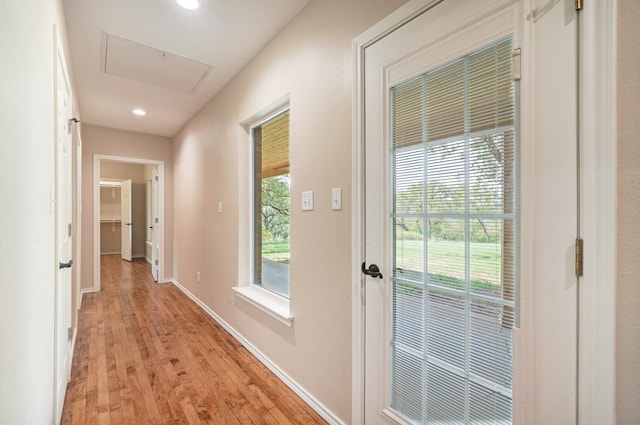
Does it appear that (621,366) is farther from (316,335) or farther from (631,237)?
(316,335)

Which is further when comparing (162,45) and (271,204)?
(271,204)

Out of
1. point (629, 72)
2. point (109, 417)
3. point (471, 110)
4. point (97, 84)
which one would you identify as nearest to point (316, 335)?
point (109, 417)

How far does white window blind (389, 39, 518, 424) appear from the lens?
967 mm

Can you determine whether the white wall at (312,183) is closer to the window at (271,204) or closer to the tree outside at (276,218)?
the window at (271,204)

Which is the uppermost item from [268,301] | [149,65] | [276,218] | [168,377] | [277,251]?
A: [149,65]

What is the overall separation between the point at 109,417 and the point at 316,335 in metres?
1.29

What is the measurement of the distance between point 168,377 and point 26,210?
5.51 feet

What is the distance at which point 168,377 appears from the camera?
209 centimetres

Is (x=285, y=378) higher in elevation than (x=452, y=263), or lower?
lower

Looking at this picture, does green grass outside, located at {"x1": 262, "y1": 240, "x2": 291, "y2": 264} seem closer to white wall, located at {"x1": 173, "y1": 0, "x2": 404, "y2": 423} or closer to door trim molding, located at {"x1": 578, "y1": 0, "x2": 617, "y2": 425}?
white wall, located at {"x1": 173, "y1": 0, "x2": 404, "y2": 423}

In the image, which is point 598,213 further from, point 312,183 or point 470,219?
point 312,183

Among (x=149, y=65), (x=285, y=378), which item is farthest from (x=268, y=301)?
(x=149, y=65)

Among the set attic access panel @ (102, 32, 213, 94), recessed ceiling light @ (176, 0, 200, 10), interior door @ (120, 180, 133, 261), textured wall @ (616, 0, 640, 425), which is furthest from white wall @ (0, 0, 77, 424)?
interior door @ (120, 180, 133, 261)

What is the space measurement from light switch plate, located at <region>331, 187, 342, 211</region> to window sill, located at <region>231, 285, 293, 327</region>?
867 mm
